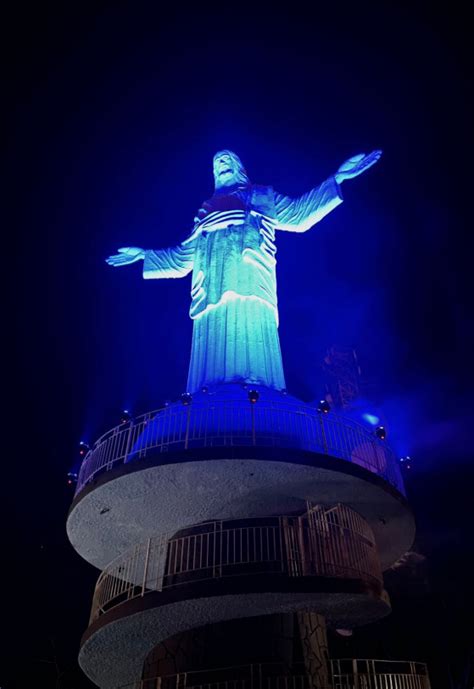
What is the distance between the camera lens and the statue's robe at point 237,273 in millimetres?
18031

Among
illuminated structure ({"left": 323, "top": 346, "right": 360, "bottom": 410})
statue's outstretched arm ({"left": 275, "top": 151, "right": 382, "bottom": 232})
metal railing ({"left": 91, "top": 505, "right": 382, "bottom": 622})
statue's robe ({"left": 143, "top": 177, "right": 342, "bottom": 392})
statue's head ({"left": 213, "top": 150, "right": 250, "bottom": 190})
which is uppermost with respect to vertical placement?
illuminated structure ({"left": 323, "top": 346, "right": 360, "bottom": 410})

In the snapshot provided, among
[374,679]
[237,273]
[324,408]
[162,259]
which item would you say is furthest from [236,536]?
[162,259]

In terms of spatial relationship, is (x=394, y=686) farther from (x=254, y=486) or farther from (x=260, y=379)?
(x=260, y=379)

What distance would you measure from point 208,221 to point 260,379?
7.18 meters

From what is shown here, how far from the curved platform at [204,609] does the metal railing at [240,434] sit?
127 inches

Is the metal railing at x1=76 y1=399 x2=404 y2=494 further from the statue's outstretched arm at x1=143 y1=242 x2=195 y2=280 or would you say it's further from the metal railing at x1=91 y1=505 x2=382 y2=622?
the statue's outstretched arm at x1=143 y1=242 x2=195 y2=280

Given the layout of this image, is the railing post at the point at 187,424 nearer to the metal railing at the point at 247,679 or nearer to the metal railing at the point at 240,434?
the metal railing at the point at 240,434

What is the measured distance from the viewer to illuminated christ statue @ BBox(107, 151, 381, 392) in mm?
18094

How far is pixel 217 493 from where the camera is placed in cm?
1419

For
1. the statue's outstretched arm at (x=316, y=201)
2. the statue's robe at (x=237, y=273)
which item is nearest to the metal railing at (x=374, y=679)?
the statue's robe at (x=237, y=273)

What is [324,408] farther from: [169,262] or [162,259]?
[162,259]

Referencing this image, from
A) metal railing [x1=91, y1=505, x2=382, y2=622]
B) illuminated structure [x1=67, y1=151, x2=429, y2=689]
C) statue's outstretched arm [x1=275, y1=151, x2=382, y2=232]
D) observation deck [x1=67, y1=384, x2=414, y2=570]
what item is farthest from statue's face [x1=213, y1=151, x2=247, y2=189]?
metal railing [x1=91, y1=505, x2=382, y2=622]

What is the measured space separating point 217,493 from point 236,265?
865cm

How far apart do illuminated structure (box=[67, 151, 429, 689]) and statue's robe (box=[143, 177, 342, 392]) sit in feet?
1.71
